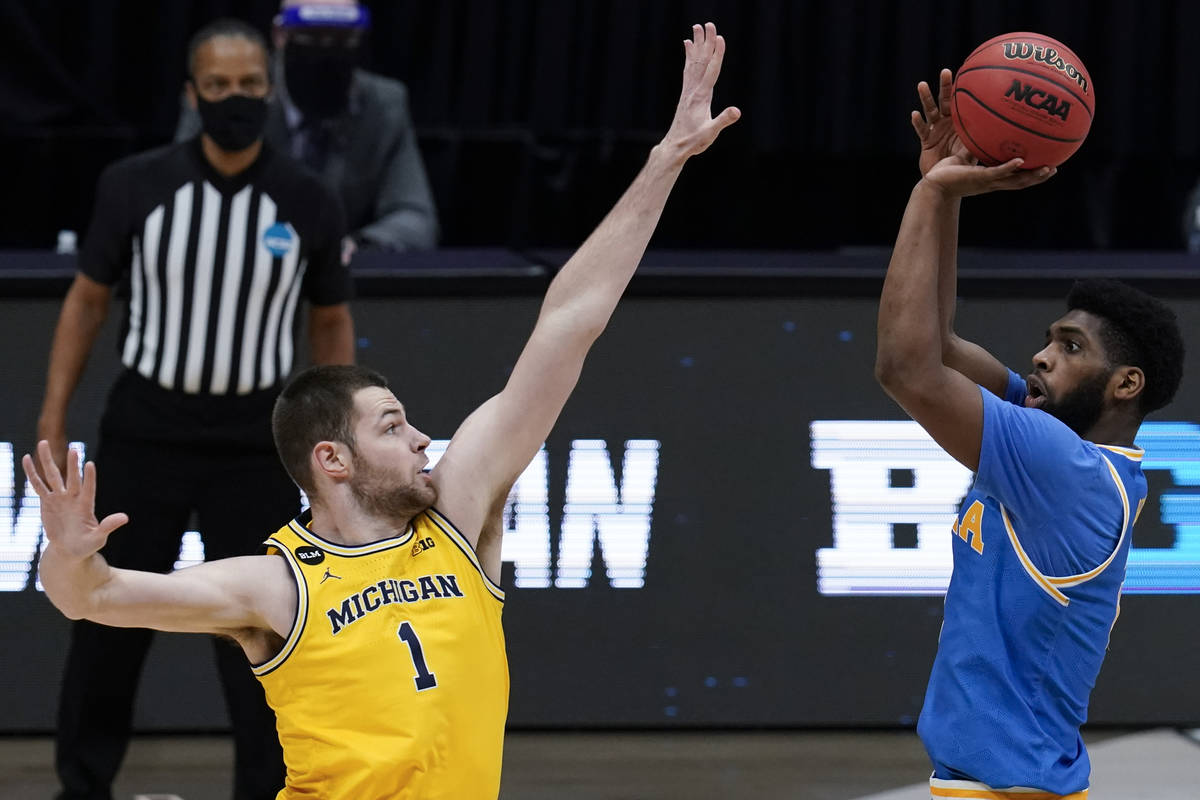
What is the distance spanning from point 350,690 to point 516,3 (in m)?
6.50

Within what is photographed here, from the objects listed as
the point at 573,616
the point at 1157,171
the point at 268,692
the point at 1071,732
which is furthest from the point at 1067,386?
the point at 1157,171

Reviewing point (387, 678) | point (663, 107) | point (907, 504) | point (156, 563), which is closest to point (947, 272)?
point (387, 678)

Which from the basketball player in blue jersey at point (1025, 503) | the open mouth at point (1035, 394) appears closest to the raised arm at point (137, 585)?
the basketball player in blue jersey at point (1025, 503)

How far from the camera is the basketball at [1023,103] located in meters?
3.37

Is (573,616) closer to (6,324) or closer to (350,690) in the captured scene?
(6,324)

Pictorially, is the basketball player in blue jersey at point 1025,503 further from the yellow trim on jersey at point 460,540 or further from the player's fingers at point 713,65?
the yellow trim on jersey at point 460,540

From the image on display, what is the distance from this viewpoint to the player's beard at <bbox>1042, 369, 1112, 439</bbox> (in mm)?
3266

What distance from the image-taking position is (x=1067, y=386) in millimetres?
3287

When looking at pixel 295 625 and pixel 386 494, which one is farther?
pixel 386 494

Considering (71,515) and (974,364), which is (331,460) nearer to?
(71,515)

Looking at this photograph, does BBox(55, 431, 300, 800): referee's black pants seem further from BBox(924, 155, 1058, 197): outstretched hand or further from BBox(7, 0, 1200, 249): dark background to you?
BBox(7, 0, 1200, 249): dark background

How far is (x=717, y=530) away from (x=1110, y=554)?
2527mm

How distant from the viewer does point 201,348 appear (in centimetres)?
486

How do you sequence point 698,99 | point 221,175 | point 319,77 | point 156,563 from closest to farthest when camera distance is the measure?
point 698,99 → point 156,563 → point 221,175 → point 319,77
